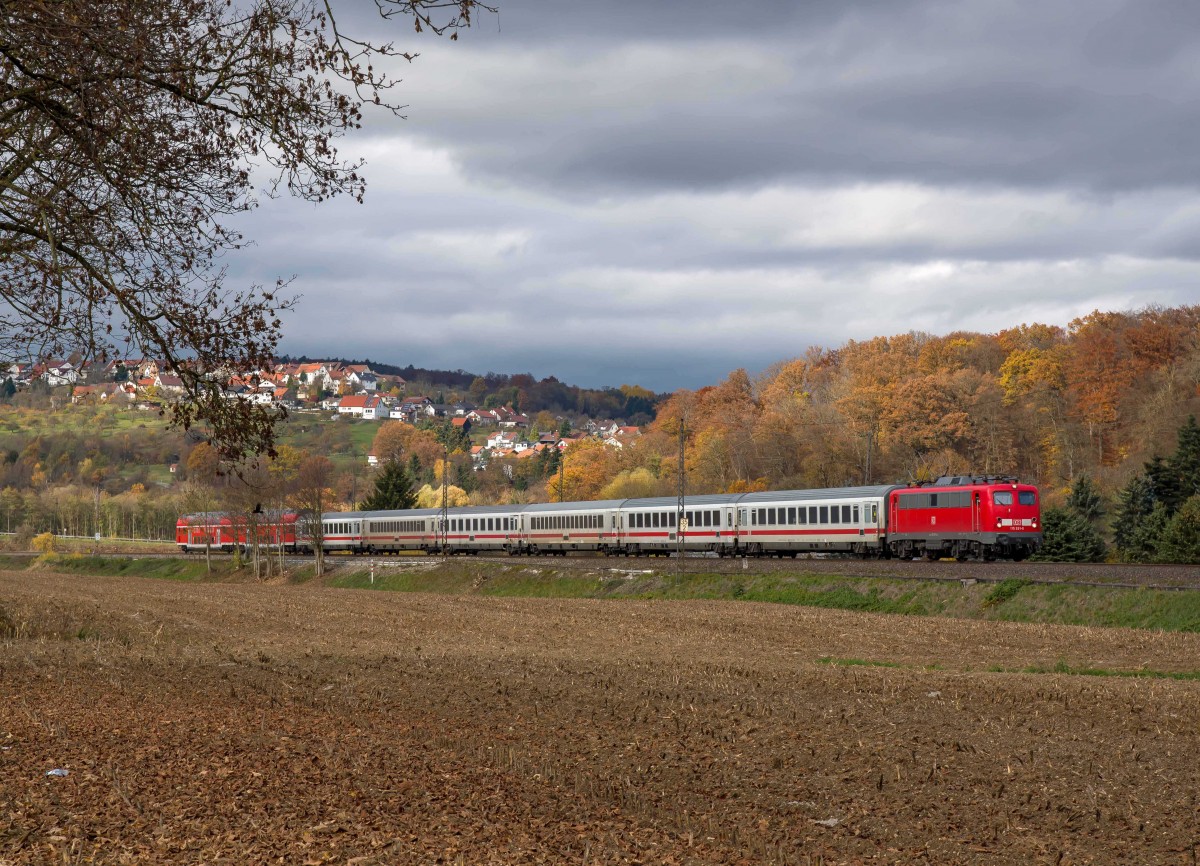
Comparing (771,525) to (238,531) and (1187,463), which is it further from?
(238,531)

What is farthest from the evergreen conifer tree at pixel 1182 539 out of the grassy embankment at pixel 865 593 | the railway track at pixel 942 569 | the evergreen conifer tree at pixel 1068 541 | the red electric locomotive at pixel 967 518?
the grassy embankment at pixel 865 593

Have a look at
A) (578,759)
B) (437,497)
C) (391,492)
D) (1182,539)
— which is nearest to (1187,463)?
(1182,539)

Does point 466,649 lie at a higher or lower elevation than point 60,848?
lower

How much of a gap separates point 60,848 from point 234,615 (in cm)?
Answer: 2893

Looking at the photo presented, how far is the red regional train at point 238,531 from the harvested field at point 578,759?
2303 inches

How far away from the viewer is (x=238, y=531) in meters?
82.1

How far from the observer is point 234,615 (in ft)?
115

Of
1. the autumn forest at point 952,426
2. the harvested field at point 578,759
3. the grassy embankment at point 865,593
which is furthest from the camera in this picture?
the autumn forest at point 952,426

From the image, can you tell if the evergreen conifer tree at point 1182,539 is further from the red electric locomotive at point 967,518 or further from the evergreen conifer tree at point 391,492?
the evergreen conifer tree at point 391,492

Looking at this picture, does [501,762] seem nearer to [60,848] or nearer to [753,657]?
A: [60,848]

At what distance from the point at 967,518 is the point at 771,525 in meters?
11.7

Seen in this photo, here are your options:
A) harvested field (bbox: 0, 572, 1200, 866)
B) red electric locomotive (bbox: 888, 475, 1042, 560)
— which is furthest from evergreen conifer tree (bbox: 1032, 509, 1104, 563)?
harvested field (bbox: 0, 572, 1200, 866)

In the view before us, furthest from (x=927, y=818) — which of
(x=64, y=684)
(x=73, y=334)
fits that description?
(x=64, y=684)

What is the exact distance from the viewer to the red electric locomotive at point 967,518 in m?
45.1
